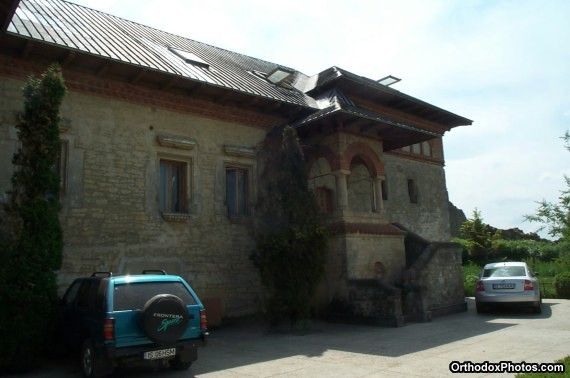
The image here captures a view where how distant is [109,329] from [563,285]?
1635 centimetres

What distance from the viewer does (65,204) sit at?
10.4m

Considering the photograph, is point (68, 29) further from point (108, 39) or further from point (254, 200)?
point (254, 200)

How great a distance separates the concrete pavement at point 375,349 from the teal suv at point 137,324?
0.63m

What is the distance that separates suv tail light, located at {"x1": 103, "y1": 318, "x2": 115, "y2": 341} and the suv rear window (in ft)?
0.63

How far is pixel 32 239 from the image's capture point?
7.58 metres

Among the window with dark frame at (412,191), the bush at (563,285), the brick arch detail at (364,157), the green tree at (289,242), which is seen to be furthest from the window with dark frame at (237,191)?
the bush at (563,285)

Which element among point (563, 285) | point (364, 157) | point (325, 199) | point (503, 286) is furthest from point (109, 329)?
point (563, 285)

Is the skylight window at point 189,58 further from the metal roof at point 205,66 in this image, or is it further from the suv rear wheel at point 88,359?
the suv rear wheel at point 88,359

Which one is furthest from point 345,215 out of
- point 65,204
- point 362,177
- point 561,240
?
point 561,240

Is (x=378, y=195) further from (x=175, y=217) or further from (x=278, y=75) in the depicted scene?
(x=175, y=217)

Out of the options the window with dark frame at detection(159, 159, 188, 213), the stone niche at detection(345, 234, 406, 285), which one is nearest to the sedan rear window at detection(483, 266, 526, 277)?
the stone niche at detection(345, 234, 406, 285)

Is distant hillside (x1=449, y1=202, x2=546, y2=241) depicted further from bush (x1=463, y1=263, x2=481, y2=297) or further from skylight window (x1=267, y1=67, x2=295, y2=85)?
skylight window (x1=267, y1=67, x2=295, y2=85)

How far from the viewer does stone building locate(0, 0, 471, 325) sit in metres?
10.6

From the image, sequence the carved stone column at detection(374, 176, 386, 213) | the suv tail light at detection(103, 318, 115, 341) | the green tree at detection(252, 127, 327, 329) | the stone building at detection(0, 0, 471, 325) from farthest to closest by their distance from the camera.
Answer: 1. the carved stone column at detection(374, 176, 386, 213)
2. the green tree at detection(252, 127, 327, 329)
3. the stone building at detection(0, 0, 471, 325)
4. the suv tail light at detection(103, 318, 115, 341)
